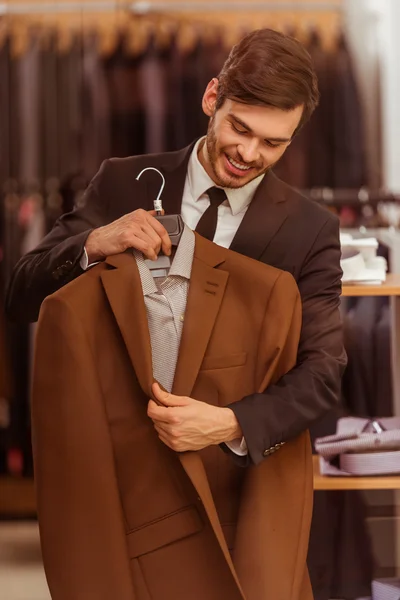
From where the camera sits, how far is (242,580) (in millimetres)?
1675

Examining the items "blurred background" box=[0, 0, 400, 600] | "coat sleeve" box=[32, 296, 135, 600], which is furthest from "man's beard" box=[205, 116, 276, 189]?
"blurred background" box=[0, 0, 400, 600]

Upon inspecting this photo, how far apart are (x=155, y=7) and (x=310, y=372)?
6.56ft

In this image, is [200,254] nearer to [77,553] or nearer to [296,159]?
[77,553]

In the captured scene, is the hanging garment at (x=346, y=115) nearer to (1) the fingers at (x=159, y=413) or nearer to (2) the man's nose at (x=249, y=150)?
(2) the man's nose at (x=249, y=150)

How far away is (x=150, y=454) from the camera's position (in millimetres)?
1704

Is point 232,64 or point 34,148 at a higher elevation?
point 232,64

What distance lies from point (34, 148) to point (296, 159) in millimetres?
980

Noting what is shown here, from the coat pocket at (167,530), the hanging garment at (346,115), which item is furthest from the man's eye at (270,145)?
the hanging garment at (346,115)

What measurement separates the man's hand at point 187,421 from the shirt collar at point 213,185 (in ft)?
1.52

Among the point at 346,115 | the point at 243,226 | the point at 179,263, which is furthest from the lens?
the point at 346,115

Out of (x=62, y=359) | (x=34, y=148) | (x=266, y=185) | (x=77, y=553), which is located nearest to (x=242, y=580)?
(x=77, y=553)

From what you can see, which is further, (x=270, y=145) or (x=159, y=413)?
(x=270, y=145)

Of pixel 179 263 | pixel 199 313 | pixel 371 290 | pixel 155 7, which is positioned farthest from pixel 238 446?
pixel 155 7

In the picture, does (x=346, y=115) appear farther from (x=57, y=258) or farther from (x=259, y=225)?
(x=57, y=258)
